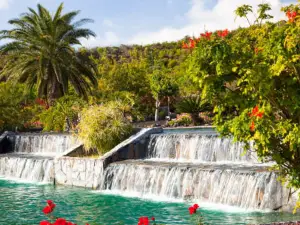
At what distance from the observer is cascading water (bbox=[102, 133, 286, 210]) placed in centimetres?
1115

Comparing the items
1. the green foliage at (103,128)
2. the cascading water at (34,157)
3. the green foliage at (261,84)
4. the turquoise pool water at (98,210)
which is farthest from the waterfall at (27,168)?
the green foliage at (261,84)

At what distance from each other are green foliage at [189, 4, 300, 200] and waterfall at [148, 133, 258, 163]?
29.2 feet

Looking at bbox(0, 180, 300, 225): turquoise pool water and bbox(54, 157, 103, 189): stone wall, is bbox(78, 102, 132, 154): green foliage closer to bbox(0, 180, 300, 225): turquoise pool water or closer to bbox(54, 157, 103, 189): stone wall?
bbox(54, 157, 103, 189): stone wall

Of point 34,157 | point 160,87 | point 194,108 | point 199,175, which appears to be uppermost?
point 160,87

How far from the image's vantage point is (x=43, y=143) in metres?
21.6

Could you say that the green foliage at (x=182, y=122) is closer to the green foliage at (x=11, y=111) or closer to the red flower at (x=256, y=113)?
the green foliage at (x=11, y=111)

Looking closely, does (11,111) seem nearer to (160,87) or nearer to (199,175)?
(160,87)

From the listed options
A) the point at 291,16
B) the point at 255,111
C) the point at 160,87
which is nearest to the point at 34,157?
the point at 255,111

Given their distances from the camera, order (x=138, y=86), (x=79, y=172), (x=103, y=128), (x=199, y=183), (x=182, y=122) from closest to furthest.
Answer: (x=199, y=183)
(x=79, y=172)
(x=103, y=128)
(x=182, y=122)
(x=138, y=86)

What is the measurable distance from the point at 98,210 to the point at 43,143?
34.8 ft

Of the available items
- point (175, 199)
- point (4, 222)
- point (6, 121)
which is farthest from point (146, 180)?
point (6, 121)

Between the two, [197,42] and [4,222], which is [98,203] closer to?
[4,222]

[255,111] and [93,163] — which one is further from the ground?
[255,111]

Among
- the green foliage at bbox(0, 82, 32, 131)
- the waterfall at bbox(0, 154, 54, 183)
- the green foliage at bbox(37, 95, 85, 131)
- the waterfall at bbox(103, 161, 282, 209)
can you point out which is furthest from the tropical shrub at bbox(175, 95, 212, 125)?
the waterfall at bbox(103, 161, 282, 209)
